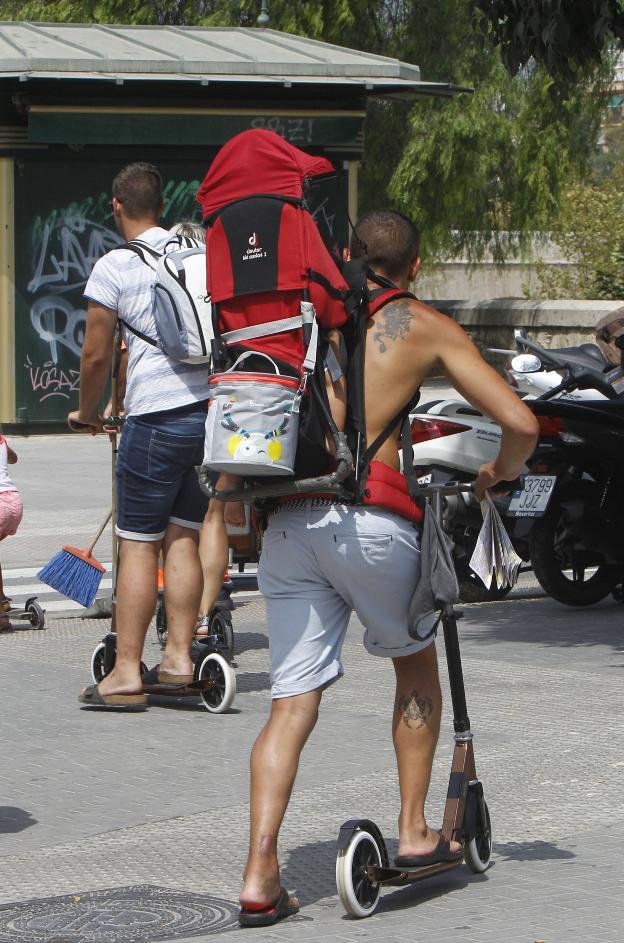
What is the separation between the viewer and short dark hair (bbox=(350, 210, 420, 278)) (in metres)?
4.55

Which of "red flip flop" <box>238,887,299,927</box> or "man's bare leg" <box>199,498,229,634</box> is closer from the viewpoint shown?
"red flip flop" <box>238,887,299,927</box>

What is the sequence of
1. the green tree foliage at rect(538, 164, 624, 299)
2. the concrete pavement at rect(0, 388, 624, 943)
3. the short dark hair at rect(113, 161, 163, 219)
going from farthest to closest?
the green tree foliage at rect(538, 164, 624, 299), the short dark hair at rect(113, 161, 163, 219), the concrete pavement at rect(0, 388, 624, 943)

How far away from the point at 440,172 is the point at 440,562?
2195 cm

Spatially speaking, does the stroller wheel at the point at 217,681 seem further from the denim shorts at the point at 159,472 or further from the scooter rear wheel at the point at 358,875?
the scooter rear wheel at the point at 358,875

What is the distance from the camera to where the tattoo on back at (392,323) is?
14.3 ft

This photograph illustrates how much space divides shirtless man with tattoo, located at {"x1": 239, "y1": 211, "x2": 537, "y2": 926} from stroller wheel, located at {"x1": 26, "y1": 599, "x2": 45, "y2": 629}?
4.68 meters

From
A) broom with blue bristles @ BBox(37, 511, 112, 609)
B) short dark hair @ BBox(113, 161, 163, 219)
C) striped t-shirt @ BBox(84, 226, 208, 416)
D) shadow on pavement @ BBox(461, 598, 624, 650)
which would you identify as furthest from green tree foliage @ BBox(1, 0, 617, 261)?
striped t-shirt @ BBox(84, 226, 208, 416)

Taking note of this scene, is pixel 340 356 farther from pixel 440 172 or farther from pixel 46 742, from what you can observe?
pixel 440 172

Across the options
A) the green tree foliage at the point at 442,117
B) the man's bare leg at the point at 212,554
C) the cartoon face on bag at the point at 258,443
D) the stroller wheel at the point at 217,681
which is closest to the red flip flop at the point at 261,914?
the cartoon face on bag at the point at 258,443

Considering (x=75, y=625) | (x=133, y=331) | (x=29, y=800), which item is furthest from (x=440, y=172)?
(x=29, y=800)

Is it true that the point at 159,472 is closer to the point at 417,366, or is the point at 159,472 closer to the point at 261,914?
the point at 417,366

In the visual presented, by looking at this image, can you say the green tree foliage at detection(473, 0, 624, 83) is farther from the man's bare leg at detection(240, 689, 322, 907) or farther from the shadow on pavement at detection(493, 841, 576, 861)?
the man's bare leg at detection(240, 689, 322, 907)

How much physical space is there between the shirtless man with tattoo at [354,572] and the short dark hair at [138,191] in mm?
2863

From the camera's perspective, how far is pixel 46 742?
21.1 feet
